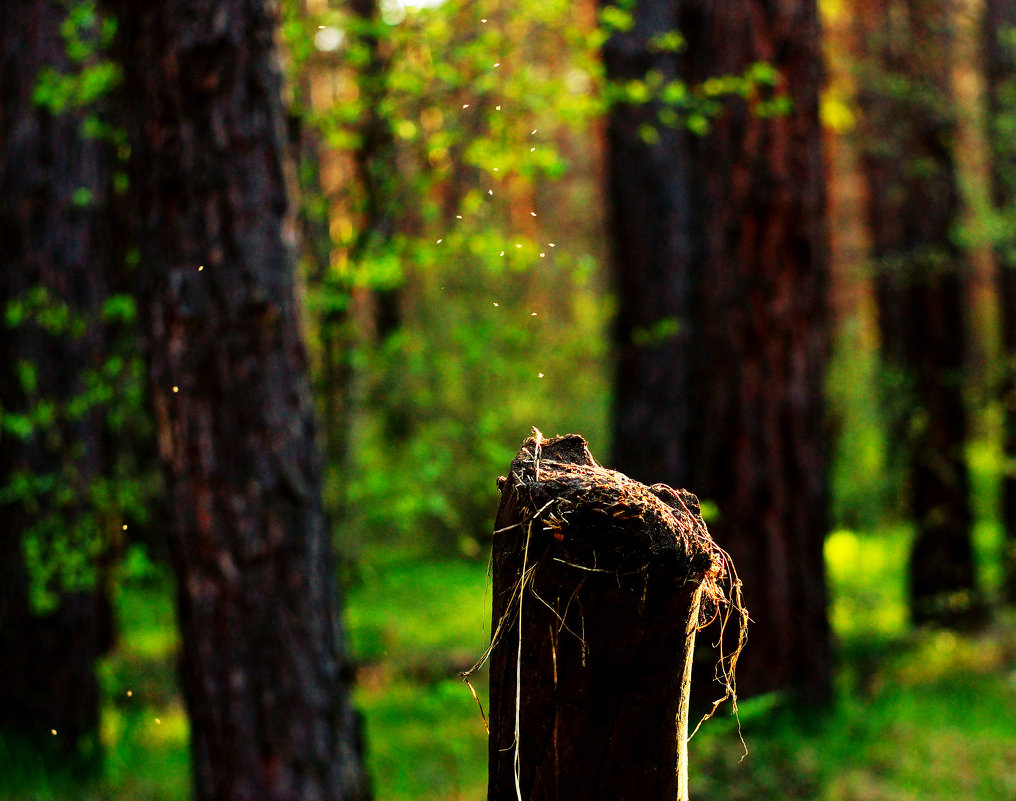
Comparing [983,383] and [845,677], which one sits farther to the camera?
[983,383]

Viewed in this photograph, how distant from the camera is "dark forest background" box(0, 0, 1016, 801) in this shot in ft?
12.8

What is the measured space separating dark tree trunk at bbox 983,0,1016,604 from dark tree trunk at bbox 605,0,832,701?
151 inches

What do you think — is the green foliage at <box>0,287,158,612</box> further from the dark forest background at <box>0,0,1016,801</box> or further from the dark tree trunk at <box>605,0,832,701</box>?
the dark tree trunk at <box>605,0,832,701</box>

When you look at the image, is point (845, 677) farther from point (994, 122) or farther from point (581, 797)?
point (581, 797)

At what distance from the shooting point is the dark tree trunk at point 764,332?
6.52 meters

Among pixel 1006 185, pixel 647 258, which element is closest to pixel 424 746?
pixel 647 258

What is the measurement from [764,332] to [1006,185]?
5.68 m

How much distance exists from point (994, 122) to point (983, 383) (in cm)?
274

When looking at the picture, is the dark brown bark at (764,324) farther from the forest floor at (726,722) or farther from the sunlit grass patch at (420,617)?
the sunlit grass patch at (420,617)

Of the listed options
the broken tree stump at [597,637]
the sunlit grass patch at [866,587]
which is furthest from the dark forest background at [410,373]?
the broken tree stump at [597,637]

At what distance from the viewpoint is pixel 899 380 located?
894 cm

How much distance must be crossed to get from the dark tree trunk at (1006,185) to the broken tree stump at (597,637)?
894 cm

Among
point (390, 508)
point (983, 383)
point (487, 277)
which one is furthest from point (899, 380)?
point (390, 508)

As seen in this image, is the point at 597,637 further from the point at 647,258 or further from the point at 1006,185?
the point at 1006,185
